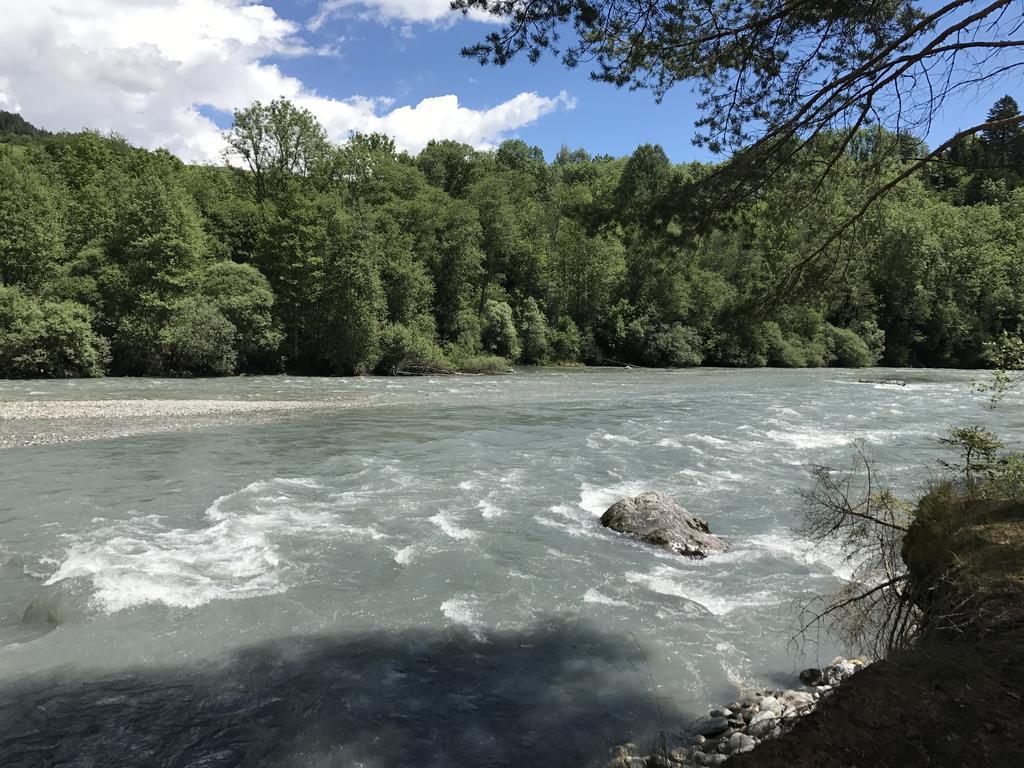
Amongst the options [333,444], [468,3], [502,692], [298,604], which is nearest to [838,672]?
[502,692]

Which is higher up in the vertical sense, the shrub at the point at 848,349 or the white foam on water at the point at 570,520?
the shrub at the point at 848,349

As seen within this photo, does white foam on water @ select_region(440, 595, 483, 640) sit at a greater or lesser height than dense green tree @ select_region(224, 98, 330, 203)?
lesser

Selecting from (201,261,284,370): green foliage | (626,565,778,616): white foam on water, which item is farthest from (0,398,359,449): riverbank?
(626,565,778,616): white foam on water

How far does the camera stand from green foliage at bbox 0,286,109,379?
28.8 m

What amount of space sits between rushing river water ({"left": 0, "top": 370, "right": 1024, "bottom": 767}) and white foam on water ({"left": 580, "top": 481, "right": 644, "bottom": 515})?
0.09 meters

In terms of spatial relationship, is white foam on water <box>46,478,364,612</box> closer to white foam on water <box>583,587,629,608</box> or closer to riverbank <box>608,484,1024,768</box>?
white foam on water <box>583,587,629,608</box>

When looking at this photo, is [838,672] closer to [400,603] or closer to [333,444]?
[400,603]

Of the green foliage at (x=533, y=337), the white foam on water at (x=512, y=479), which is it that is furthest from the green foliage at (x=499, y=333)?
the white foam on water at (x=512, y=479)

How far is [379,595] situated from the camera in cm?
755

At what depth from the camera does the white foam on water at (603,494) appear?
1102 centimetres

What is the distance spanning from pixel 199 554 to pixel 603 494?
22.5ft

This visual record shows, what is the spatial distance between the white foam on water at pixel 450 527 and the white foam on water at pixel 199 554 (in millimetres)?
1035

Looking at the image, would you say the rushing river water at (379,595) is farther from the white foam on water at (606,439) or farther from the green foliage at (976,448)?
the green foliage at (976,448)

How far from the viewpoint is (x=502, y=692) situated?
5656mm
